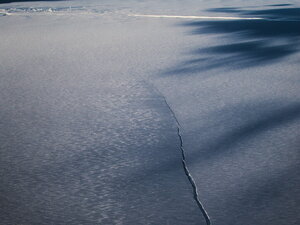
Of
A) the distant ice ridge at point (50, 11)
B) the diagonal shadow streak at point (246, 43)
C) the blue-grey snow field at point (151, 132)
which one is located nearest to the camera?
the blue-grey snow field at point (151, 132)

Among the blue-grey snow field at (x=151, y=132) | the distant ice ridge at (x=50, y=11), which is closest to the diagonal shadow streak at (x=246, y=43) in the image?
the blue-grey snow field at (x=151, y=132)

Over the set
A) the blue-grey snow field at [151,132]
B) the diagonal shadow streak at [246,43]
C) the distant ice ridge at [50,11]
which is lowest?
the distant ice ridge at [50,11]

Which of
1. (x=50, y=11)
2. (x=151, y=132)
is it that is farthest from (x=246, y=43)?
(x=50, y=11)

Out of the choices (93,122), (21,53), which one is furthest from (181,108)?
(21,53)

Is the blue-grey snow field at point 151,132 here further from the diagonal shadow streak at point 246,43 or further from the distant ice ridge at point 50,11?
the distant ice ridge at point 50,11

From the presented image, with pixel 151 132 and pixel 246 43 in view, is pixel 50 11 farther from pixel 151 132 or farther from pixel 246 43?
pixel 151 132

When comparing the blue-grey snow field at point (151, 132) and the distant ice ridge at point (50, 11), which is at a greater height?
the blue-grey snow field at point (151, 132)

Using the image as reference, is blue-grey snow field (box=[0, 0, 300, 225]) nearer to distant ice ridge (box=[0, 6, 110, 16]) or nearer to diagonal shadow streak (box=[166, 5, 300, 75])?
diagonal shadow streak (box=[166, 5, 300, 75])
